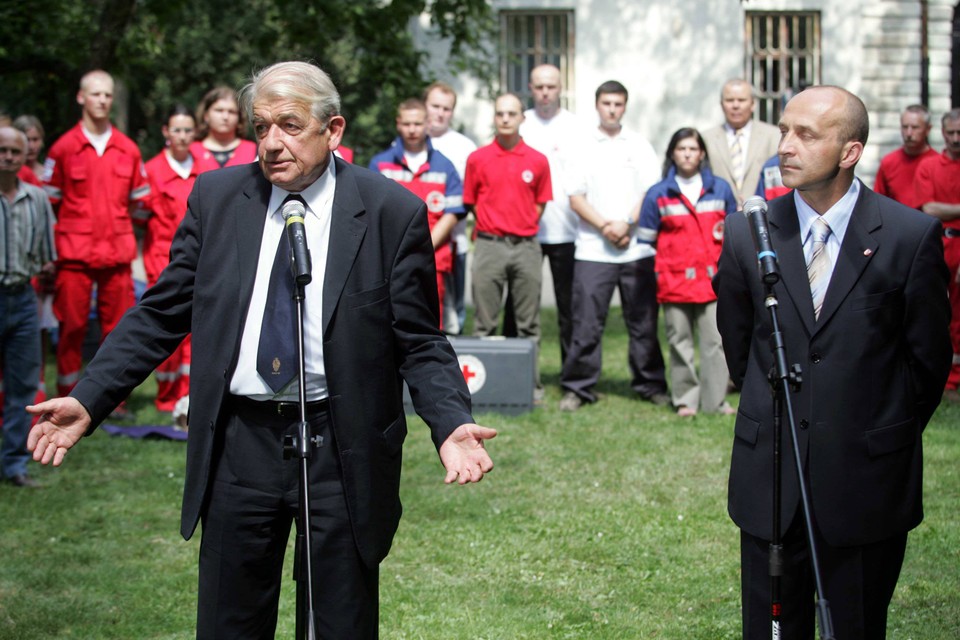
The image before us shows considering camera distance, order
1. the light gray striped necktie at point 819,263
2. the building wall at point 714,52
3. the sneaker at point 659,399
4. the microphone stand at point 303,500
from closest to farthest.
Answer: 1. the microphone stand at point 303,500
2. the light gray striped necktie at point 819,263
3. the sneaker at point 659,399
4. the building wall at point 714,52

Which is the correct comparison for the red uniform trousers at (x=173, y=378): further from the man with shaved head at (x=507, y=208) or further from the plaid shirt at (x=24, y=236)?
the man with shaved head at (x=507, y=208)

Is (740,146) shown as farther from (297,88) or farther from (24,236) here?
(297,88)

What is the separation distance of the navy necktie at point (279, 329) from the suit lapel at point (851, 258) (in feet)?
5.37

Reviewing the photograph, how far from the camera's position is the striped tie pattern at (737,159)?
10547 mm

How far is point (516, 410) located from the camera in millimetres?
10297

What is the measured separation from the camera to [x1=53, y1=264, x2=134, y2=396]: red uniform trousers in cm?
1008

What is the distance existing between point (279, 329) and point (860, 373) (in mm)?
1793

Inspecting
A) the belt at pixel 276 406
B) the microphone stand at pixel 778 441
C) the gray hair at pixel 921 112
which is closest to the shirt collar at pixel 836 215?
the microphone stand at pixel 778 441

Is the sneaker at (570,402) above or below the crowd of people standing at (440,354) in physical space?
below

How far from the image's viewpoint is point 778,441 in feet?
12.9

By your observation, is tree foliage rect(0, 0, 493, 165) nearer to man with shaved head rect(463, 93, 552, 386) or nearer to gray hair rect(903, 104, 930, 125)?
man with shaved head rect(463, 93, 552, 386)

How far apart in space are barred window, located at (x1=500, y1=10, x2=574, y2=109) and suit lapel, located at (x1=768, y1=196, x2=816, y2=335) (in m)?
24.7

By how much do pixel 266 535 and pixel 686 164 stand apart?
670 cm

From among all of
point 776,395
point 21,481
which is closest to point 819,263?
point 776,395
